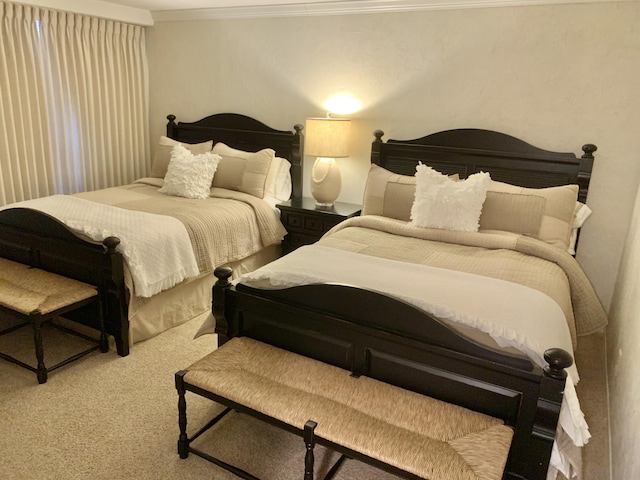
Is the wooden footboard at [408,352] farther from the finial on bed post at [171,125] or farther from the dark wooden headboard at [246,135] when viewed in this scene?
the finial on bed post at [171,125]

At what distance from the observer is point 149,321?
2893 millimetres

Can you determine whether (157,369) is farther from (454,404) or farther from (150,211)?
(454,404)

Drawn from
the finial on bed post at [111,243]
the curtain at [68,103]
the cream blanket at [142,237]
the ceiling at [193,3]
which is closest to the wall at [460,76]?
the ceiling at [193,3]

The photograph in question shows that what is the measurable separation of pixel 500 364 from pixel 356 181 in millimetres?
2466

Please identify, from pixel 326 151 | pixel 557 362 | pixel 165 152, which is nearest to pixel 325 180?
pixel 326 151

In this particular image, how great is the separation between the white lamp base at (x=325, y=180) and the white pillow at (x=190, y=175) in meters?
0.81

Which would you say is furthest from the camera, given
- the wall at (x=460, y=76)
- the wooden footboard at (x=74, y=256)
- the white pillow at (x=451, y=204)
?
the wall at (x=460, y=76)

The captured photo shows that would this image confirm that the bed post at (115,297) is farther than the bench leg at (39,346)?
Yes

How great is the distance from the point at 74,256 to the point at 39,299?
0.33m

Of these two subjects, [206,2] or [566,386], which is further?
[206,2]

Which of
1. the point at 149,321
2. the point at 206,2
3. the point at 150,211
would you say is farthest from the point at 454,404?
the point at 206,2

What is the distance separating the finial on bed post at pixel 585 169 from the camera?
9.74 feet

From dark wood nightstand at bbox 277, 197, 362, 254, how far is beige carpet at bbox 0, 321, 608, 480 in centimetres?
144

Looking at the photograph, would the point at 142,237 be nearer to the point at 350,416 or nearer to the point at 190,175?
the point at 190,175
